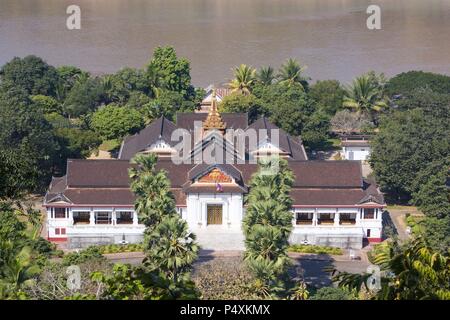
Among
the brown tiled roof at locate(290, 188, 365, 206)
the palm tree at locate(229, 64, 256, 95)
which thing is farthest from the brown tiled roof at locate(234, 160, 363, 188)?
the palm tree at locate(229, 64, 256, 95)

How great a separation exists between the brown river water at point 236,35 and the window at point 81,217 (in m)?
24.1

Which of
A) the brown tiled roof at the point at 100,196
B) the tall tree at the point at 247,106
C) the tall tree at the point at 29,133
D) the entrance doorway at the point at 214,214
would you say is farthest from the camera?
the tall tree at the point at 247,106

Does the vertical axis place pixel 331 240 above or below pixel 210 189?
below

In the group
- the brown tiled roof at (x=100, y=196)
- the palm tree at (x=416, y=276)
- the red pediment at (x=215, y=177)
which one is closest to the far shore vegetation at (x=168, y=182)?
the palm tree at (x=416, y=276)

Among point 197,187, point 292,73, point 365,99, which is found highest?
point 292,73

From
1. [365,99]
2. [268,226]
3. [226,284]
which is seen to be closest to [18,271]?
[226,284]

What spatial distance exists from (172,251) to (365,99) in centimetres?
2479

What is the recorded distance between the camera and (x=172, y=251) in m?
24.3

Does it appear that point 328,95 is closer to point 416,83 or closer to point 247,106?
point 416,83

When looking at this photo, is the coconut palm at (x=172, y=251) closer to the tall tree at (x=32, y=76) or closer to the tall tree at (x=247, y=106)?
the tall tree at (x=247, y=106)

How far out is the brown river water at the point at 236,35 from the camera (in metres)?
58.7

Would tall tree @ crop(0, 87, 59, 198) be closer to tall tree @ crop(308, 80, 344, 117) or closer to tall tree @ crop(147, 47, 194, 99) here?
tall tree @ crop(147, 47, 194, 99)

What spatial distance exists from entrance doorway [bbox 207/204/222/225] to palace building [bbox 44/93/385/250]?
35mm
